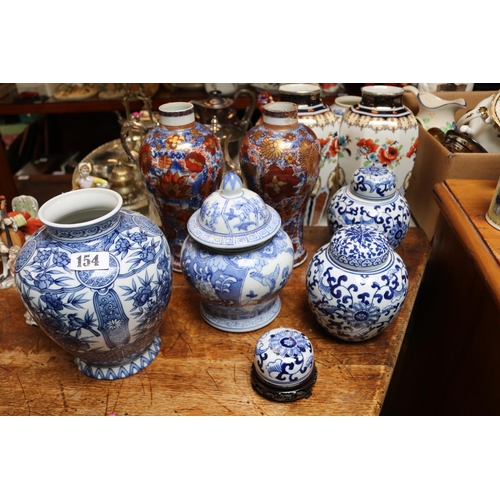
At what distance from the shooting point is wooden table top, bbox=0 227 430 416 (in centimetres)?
92

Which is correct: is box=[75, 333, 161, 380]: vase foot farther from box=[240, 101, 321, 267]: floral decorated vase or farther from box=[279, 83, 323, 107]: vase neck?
box=[279, 83, 323, 107]: vase neck

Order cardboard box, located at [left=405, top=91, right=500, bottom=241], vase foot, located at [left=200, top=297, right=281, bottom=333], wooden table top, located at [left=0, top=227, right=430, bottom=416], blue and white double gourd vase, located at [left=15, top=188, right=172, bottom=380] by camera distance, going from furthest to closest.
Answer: cardboard box, located at [left=405, top=91, right=500, bottom=241] < vase foot, located at [left=200, top=297, right=281, bottom=333] < wooden table top, located at [left=0, top=227, right=430, bottom=416] < blue and white double gourd vase, located at [left=15, top=188, right=172, bottom=380]

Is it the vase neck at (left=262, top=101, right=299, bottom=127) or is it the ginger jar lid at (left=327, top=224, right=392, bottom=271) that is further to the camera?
the vase neck at (left=262, top=101, right=299, bottom=127)

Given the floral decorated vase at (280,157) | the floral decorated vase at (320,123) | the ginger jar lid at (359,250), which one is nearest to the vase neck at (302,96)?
the floral decorated vase at (320,123)

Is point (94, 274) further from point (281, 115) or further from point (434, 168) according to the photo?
point (434, 168)

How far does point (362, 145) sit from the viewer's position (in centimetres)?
140

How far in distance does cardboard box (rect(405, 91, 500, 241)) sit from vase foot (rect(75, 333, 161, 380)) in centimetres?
102

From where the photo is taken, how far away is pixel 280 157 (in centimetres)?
113

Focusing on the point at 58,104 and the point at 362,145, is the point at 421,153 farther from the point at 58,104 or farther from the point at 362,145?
the point at 58,104

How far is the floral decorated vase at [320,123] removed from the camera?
1.38 metres

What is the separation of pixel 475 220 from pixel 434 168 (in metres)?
0.43

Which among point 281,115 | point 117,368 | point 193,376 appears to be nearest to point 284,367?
point 193,376

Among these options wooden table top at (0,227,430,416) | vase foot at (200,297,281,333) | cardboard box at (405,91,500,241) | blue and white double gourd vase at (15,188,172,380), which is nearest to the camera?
blue and white double gourd vase at (15,188,172,380)

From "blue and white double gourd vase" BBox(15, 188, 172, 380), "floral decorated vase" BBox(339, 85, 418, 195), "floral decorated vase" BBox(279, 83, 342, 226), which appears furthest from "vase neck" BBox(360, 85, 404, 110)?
"blue and white double gourd vase" BBox(15, 188, 172, 380)
